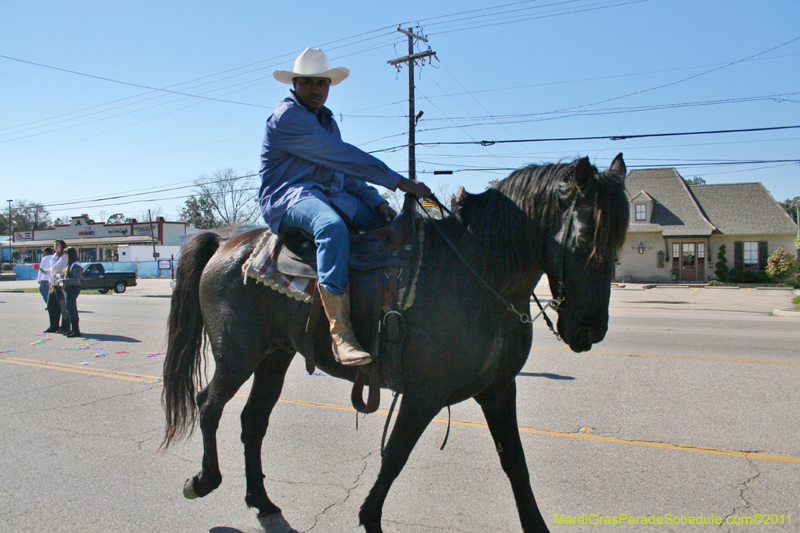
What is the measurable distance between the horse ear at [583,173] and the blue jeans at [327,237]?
120cm

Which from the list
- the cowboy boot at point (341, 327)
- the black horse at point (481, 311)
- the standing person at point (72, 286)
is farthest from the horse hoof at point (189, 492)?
the standing person at point (72, 286)

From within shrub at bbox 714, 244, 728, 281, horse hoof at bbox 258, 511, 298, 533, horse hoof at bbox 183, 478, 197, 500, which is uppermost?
shrub at bbox 714, 244, 728, 281

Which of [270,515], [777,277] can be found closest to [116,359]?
[270,515]

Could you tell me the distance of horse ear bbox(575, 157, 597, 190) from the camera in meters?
2.50

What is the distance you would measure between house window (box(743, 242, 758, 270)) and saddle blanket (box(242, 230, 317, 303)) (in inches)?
1456

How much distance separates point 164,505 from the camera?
3604 mm

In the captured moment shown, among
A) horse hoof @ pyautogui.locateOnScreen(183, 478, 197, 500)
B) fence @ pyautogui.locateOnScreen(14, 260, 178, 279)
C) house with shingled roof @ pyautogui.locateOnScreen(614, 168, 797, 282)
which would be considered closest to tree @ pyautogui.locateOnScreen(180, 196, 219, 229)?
fence @ pyautogui.locateOnScreen(14, 260, 178, 279)

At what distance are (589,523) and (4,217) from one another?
392ft

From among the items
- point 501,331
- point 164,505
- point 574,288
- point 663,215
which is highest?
point 663,215

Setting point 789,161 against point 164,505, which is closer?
point 164,505

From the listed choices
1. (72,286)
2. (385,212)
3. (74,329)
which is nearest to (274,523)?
(385,212)

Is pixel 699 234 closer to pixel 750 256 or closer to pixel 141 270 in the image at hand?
pixel 750 256

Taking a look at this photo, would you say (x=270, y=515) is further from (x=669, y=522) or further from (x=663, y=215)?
(x=663, y=215)

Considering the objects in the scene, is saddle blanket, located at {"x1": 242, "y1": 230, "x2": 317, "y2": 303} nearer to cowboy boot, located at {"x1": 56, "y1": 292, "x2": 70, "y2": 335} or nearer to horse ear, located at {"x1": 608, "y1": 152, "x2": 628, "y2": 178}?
horse ear, located at {"x1": 608, "y1": 152, "x2": 628, "y2": 178}
